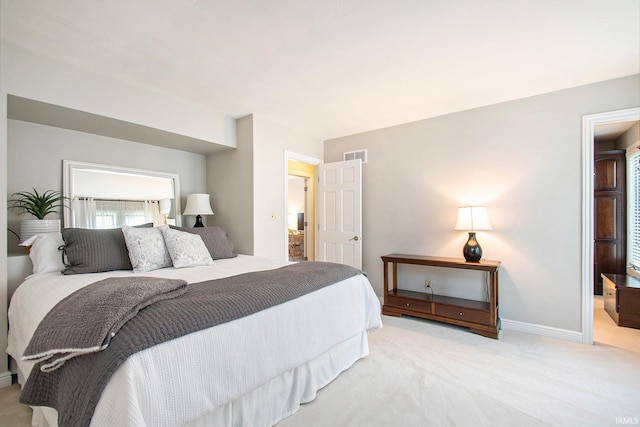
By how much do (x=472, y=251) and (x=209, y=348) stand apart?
274cm

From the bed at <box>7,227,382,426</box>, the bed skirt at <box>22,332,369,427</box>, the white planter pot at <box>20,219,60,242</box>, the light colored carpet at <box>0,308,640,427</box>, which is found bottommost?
the light colored carpet at <box>0,308,640,427</box>

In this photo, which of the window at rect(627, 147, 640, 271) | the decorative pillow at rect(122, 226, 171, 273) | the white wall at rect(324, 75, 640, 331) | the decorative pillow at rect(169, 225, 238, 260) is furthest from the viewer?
the window at rect(627, 147, 640, 271)

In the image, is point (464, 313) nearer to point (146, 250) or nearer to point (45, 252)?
point (146, 250)

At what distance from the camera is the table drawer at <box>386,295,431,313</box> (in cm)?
326

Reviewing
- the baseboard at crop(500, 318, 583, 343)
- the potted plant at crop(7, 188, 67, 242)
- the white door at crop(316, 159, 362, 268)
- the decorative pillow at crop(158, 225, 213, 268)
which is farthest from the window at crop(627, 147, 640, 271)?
the potted plant at crop(7, 188, 67, 242)

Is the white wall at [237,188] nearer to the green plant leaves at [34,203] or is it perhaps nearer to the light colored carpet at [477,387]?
the green plant leaves at [34,203]

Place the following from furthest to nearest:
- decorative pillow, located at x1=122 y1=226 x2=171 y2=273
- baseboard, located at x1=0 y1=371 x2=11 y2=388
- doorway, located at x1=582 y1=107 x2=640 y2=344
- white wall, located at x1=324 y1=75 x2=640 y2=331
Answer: white wall, located at x1=324 y1=75 x2=640 y2=331 → doorway, located at x1=582 y1=107 x2=640 y2=344 → decorative pillow, located at x1=122 y1=226 x2=171 y2=273 → baseboard, located at x1=0 y1=371 x2=11 y2=388

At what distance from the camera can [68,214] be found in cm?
277

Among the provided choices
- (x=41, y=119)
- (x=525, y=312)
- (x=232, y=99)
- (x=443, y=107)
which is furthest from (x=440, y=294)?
(x=41, y=119)

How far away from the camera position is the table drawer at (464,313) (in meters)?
2.89

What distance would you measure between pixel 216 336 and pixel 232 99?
8.12ft

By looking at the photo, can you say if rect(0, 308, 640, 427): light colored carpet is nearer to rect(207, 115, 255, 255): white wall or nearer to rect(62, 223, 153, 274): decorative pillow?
rect(62, 223, 153, 274): decorative pillow

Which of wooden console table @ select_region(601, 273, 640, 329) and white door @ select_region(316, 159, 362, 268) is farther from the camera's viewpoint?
white door @ select_region(316, 159, 362, 268)

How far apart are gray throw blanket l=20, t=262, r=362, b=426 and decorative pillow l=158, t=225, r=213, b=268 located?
2.59ft
